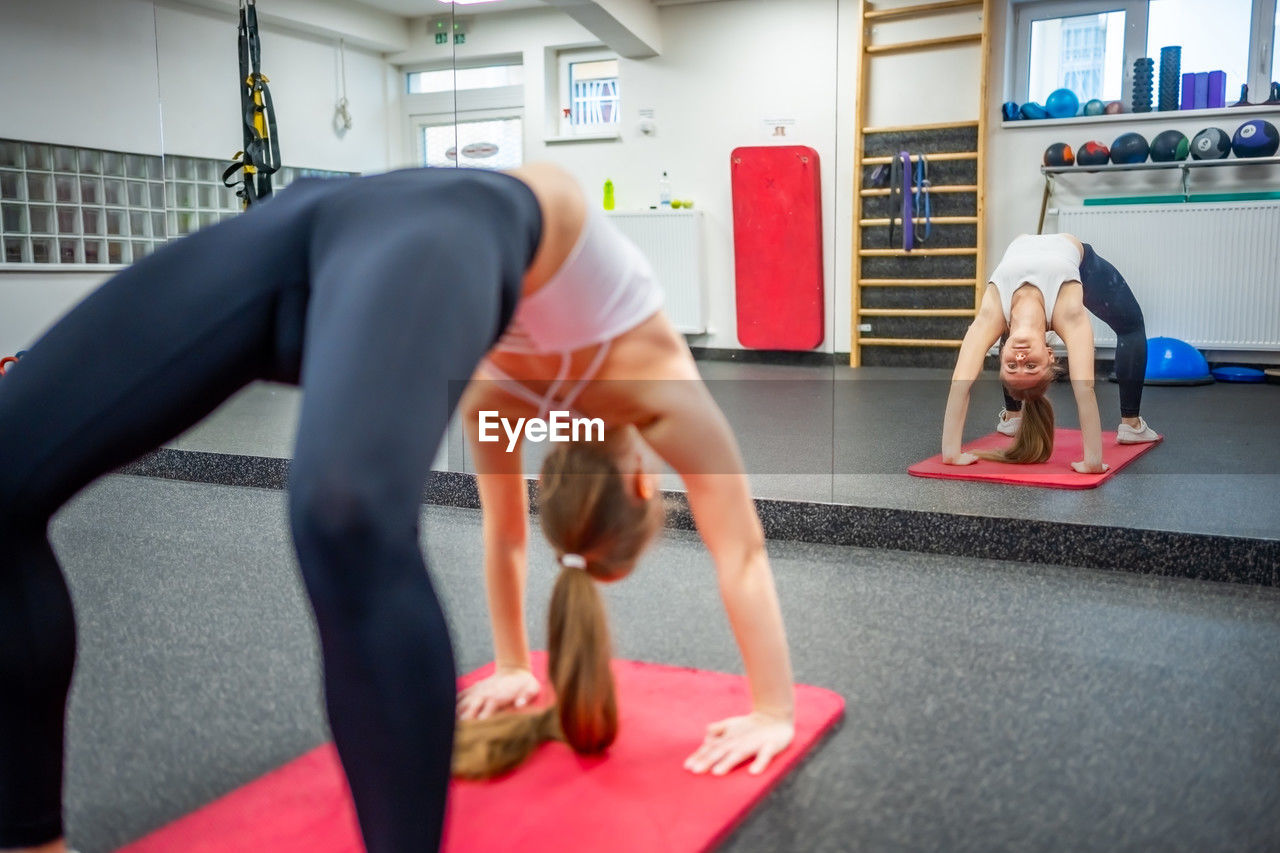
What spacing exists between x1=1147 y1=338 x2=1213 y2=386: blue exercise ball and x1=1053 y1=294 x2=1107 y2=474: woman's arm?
0.61 feet

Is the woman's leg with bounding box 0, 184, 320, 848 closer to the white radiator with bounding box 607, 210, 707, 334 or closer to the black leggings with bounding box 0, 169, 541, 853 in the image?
the black leggings with bounding box 0, 169, 541, 853

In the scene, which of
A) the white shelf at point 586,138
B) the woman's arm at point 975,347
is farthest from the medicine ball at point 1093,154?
the white shelf at point 586,138

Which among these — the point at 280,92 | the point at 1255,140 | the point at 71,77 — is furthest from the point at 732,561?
the point at 71,77

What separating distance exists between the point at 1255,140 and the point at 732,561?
208 centimetres

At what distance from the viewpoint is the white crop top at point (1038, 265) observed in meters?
2.92

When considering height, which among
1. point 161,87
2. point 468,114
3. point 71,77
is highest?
point 71,77

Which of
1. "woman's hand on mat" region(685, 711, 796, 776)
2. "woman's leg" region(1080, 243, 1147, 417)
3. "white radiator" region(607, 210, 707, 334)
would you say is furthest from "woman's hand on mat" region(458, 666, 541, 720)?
"woman's leg" region(1080, 243, 1147, 417)

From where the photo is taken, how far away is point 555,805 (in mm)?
1349

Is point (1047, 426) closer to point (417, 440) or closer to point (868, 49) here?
point (868, 49)

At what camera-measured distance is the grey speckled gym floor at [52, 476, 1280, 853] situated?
136cm

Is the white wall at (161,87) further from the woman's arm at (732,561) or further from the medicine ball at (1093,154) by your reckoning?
the medicine ball at (1093,154)

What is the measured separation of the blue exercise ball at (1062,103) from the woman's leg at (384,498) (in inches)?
93.3

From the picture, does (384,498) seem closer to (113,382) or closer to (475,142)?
(113,382)

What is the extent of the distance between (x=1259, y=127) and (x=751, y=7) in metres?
1.31
